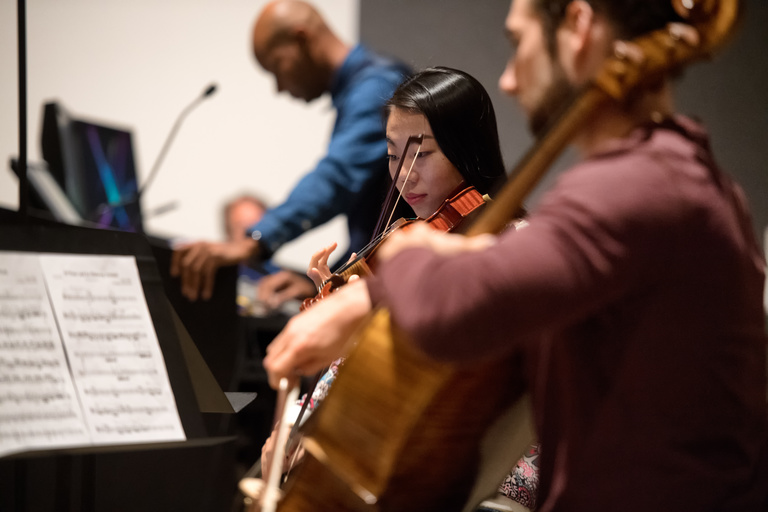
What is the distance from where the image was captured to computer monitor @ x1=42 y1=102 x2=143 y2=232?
3000 millimetres

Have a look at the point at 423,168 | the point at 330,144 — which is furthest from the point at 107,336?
the point at 330,144

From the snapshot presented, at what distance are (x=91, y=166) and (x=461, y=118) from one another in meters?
2.25

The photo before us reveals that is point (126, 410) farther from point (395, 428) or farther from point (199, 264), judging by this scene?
point (199, 264)

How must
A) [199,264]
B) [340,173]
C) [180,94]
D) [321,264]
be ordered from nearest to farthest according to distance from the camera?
[321,264] → [199,264] → [340,173] → [180,94]

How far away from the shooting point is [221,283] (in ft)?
7.82

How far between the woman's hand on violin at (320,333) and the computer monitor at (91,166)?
2.36m

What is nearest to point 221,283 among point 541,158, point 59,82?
point 541,158

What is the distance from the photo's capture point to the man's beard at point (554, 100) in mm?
742

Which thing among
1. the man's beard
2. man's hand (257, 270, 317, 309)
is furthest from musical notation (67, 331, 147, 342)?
man's hand (257, 270, 317, 309)

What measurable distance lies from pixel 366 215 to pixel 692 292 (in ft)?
4.53

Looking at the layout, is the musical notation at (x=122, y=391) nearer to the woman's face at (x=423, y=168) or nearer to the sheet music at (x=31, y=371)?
the sheet music at (x=31, y=371)

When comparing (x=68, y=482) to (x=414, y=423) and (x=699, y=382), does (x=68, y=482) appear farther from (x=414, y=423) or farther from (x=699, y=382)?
(x=699, y=382)

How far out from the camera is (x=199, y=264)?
2.26m

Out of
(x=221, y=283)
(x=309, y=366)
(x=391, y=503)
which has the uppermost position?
(x=309, y=366)
